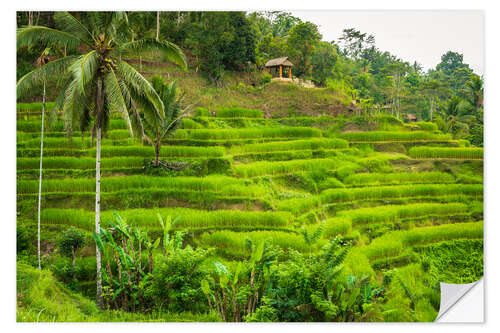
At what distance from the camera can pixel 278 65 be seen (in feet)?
19.4

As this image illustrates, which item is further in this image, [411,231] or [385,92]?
[385,92]

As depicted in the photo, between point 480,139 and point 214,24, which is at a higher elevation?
point 214,24

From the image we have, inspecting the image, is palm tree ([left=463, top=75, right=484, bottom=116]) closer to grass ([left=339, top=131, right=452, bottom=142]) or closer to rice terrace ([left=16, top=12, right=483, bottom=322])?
rice terrace ([left=16, top=12, right=483, bottom=322])

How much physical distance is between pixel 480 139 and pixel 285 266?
12.2 feet

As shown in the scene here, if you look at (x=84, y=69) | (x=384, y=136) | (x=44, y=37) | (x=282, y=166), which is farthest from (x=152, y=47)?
(x=384, y=136)

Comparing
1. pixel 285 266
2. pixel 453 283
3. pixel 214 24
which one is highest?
pixel 214 24

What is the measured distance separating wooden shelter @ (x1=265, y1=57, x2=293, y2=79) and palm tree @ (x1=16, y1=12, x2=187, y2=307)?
194cm

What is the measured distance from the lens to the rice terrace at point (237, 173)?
423cm

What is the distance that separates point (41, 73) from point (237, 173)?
3.24 meters

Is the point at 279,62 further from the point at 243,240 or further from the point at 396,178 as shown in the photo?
the point at 243,240

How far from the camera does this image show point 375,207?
19.1 ft

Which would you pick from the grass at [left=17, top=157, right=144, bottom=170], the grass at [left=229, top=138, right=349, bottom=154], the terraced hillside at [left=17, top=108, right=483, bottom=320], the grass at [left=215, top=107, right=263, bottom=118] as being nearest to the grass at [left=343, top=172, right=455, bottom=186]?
the terraced hillside at [left=17, top=108, right=483, bottom=320]
